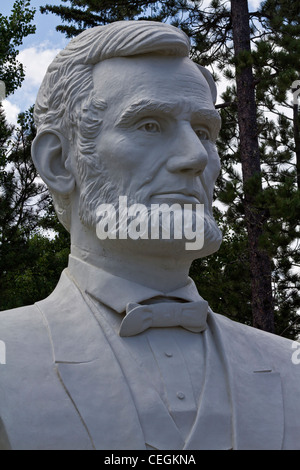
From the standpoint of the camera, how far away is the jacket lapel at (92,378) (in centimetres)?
281

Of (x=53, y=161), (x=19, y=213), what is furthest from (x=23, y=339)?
(x=19, y=213)

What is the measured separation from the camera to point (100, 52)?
11.1ft

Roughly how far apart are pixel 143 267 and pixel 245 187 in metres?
6.38

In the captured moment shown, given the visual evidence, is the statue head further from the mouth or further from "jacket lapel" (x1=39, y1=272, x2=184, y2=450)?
"jacket lapel" (x1=39, y1=272, x2=184, y2=450)

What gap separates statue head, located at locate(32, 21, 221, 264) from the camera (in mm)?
3162

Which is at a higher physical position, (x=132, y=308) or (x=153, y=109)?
(x=153, y=109)

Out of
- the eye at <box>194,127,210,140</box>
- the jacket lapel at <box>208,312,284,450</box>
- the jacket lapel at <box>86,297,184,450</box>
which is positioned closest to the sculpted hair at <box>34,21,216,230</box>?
the eye at <box>194,127,210,140</box>

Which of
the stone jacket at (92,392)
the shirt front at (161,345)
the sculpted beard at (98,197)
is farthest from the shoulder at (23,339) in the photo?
the sculpted beard at (98,197)

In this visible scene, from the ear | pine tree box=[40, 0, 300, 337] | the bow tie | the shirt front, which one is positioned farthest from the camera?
pine tree box=[40, 0, 300, 337]

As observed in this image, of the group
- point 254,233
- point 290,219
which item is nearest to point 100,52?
point 290,219

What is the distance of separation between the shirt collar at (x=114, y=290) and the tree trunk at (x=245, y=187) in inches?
250

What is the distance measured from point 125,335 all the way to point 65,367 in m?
0.29

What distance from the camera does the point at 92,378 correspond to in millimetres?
2930

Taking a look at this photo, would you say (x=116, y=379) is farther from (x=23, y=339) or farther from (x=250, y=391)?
(x=250, y=391)
